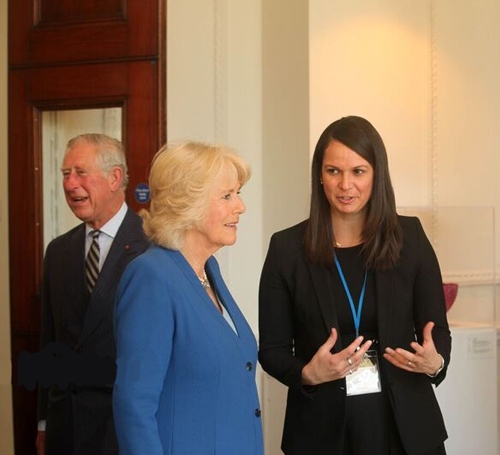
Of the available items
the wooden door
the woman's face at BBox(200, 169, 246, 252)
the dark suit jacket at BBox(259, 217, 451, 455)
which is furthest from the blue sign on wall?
the woman's face at BBox(200, 169, 246, 252)

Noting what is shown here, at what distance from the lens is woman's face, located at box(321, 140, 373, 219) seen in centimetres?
247

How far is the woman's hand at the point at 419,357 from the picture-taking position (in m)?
2.31

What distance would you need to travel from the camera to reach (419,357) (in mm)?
2328

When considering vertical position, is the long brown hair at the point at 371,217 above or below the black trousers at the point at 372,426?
above

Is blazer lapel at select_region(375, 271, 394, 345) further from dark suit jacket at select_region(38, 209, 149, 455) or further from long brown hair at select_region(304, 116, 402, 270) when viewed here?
dark suit jacket at select_region(38, 209, 149, 455)

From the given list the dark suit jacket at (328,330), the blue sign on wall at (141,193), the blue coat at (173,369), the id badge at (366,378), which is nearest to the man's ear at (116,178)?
the dark suit jacket at (328,330)

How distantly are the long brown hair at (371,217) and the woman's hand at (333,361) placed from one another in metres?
0.29

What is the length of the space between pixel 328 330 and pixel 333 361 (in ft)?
0.62

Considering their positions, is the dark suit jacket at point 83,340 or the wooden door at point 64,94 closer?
the dark suit jacket at point 83,340

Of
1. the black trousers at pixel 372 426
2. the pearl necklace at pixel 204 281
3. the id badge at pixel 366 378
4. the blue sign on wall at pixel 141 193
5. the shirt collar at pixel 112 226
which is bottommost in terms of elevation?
the black trousers at pixel 372 426

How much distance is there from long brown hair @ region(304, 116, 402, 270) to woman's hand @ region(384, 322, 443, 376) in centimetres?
25

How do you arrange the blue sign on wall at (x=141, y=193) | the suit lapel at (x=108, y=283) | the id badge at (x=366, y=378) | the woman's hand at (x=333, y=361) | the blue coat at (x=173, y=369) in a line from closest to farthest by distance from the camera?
the blue coat at (x=173, y=369) → the woman's hand at (x=333, y=361) → the id badge at (x=366, y=378) → the suit lapel at (x=108, y=283) → the blue sign on wall at (x=141, y=193)

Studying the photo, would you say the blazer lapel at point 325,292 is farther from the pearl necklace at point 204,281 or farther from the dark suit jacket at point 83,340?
the dark suit jacket at point 83,340

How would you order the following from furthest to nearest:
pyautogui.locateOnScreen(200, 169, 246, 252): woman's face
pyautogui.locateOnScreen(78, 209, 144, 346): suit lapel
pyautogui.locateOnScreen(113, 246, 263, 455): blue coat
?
pyautogui.locateOnScreen(78, 209, 144, 346): suit lapel, pyautogui.locateOnScreen(200, 169, 246, 252): woman's face, pyautogui.locateOnScreen(113, 246, 263, 455): blue coat
